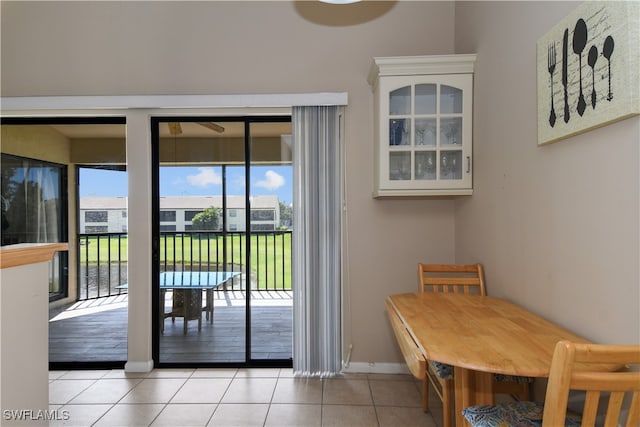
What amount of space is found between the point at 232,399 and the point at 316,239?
1216mm

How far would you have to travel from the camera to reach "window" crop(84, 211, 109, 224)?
2.99 meters

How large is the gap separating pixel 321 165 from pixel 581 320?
1827mm

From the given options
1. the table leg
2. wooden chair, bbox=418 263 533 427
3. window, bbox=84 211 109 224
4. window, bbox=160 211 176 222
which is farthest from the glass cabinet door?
window, bbox=84 211 109 224

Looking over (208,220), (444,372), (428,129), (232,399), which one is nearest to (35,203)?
(208,220)

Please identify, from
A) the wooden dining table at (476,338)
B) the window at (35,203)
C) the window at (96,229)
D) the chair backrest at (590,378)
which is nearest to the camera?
the chair backrest at (590,378)

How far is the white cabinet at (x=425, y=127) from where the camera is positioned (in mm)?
2387

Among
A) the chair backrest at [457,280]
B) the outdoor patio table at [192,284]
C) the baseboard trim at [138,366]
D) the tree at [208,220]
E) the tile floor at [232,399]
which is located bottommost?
the tile floor at [232,399]

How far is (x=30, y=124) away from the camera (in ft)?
9.59

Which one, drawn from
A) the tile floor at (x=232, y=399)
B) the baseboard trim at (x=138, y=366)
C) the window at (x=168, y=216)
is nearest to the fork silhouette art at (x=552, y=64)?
the tile floor at (x=232, y=399)

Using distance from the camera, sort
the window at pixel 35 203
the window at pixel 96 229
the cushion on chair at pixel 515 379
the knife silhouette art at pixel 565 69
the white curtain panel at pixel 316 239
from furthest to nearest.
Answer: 1. the window at pixel 96 229
2. the window at pixel 35 203
3. the white curtain panel at pixel 316 239
4. the cushion on chair at pixel 515 379
5. the knife silhouette art at pixel 565 69

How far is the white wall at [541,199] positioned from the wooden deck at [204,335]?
5.14 ft

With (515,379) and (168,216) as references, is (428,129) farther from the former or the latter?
(168,216)

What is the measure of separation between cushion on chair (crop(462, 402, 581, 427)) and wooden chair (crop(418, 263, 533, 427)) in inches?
14.2

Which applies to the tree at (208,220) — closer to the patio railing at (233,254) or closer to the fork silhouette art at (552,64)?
the patio railing at (233,254)
